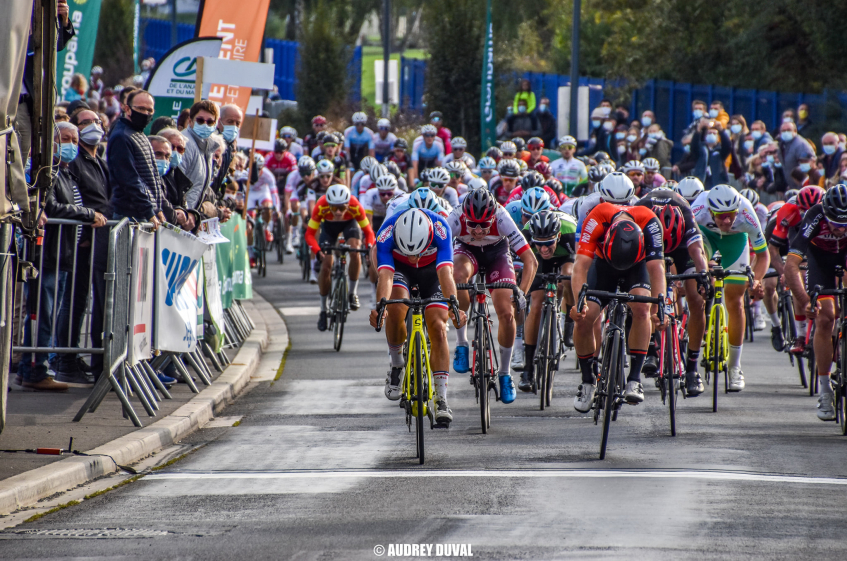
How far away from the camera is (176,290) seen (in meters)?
11.1

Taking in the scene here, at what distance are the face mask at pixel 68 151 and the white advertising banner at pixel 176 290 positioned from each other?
1.02 meters

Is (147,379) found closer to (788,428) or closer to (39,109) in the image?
(39,109)

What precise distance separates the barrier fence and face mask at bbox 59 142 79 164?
610 millimetres

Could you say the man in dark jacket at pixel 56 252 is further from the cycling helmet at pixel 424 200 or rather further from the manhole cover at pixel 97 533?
the manhole cover at pixel 97 533

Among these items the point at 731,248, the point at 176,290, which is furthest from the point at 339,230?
the point at 176,290

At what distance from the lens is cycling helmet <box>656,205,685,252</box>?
1177 cm

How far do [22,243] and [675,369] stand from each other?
518 cm

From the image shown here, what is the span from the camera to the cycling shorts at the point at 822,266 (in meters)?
11.0

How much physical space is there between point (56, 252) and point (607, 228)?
13.8 ft

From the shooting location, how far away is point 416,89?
5938 cm

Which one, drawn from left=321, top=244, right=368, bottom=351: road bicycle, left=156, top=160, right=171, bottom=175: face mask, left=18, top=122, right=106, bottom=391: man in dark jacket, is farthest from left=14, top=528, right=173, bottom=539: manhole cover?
left=321, top=244, right=368, bottom=351: road bicycle

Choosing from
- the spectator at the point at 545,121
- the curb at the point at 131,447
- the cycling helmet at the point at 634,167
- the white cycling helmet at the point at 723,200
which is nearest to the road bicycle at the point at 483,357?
the curb at the point at 131,447

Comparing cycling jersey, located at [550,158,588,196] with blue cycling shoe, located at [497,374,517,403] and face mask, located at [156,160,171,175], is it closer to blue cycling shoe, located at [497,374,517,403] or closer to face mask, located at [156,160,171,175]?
face mask, located at [156,160,171,175]

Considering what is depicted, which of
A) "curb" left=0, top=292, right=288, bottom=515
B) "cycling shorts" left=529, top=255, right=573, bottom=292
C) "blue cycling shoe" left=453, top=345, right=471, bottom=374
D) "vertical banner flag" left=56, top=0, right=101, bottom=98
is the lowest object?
"curb" left=0, top=292, right=288, bottom=515
